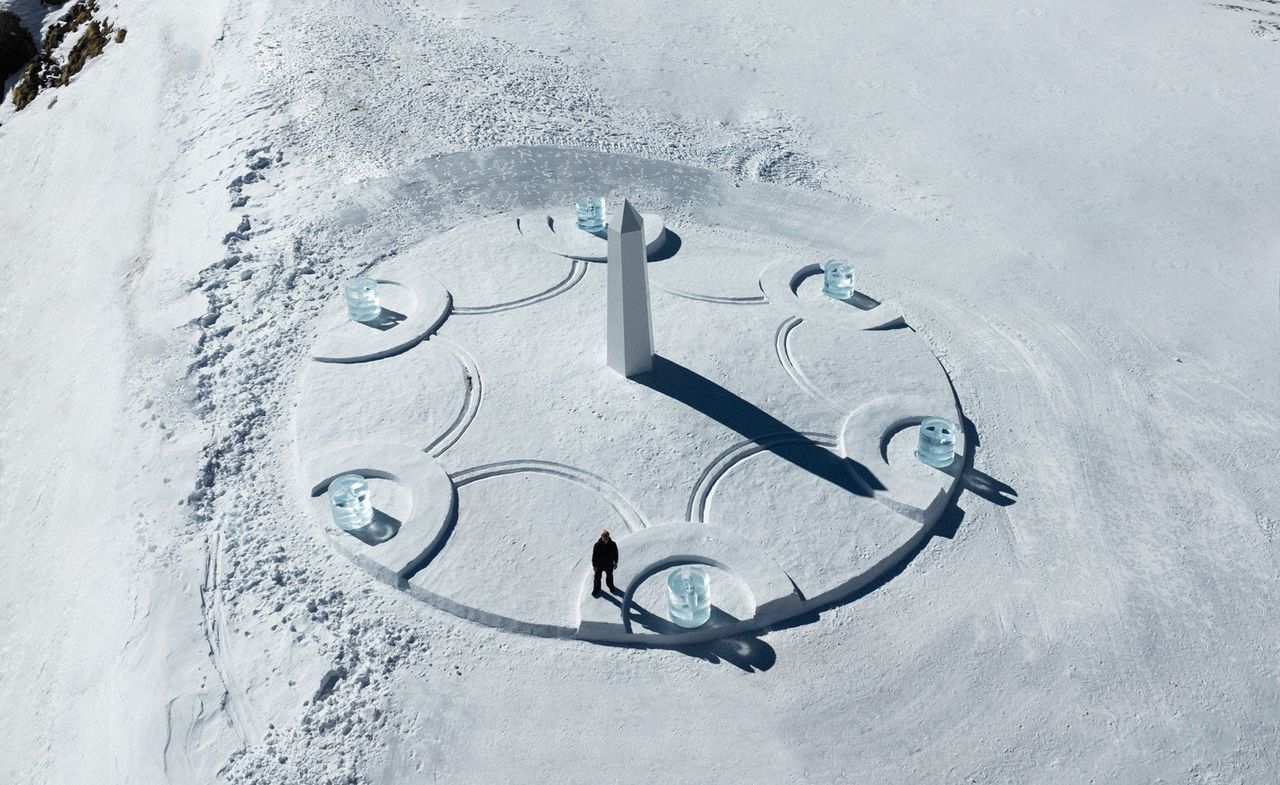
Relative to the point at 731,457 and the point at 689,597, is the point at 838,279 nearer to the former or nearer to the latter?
the point at 731,457

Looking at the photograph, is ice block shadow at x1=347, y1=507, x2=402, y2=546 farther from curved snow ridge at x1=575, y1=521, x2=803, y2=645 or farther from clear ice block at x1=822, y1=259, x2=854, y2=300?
clear ice block at x1=822, y1=259, x2=854, y2=300

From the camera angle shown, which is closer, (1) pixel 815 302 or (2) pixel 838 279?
(2) pixel 838 279

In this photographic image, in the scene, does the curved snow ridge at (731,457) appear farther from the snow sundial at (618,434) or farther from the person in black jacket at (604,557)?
the person in black jacket at (604,557)

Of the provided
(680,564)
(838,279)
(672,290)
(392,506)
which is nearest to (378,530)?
(392,506)

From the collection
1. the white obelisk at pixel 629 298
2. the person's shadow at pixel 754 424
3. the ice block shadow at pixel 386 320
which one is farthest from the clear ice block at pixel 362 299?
the person's shadow at pixel 754 424

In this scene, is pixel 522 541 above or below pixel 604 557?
below

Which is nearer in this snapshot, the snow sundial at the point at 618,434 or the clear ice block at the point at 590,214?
A: the snow sundial at the point at 618,434

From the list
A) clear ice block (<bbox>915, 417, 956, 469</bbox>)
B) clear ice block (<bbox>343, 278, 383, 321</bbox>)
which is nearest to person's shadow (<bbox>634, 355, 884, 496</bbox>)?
clear ice block (<bbox>915, 417, 956, 469</bbox>)
